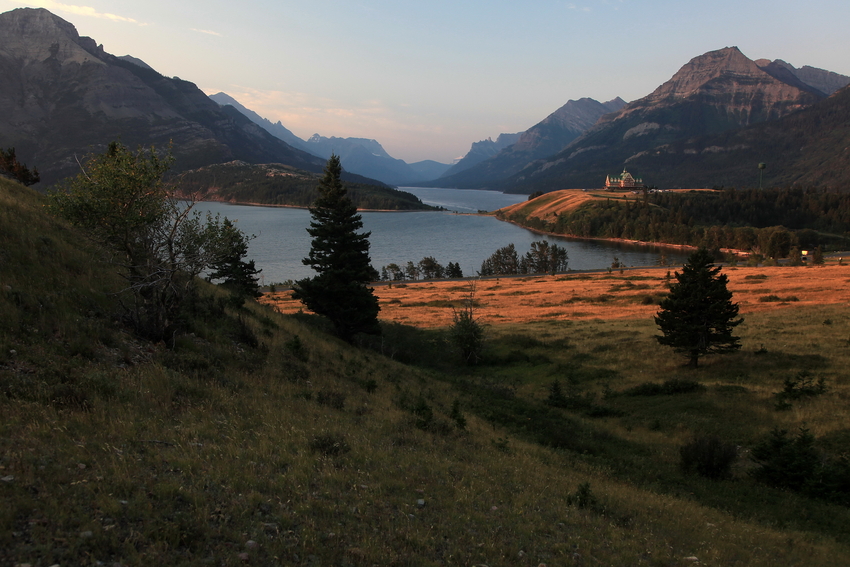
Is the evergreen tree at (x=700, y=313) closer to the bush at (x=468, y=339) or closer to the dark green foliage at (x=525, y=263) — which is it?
the bush at (x=468, y=339)

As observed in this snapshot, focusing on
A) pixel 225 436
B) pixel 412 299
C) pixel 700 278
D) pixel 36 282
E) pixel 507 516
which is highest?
pixel 700 278

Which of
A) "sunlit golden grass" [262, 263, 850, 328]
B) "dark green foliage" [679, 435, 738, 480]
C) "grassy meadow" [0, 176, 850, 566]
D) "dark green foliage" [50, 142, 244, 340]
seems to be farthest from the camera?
"sunlit golden grass" [262, 263, 850, 328]

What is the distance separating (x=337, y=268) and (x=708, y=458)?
26.3m

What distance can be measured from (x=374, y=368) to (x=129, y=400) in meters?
16.5

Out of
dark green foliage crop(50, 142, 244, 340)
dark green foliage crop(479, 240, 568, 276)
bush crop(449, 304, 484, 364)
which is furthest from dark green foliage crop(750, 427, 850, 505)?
dark green foliage crop(479, 240, 568, 276)

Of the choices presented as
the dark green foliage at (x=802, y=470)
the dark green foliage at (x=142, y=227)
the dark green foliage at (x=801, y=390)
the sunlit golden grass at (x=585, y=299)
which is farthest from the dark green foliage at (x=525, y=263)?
the dark green foliage at (x=142, y=227)

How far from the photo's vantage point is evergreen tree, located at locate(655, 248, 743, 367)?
26.5 meters

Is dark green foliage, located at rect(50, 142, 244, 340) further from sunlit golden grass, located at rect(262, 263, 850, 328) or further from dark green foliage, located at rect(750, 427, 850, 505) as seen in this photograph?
sunlit golden grass, located at rect(262, 263, 850, 328)

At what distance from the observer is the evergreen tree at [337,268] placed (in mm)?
34000

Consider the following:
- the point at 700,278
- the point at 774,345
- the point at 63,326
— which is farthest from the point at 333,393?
the point at 774,345

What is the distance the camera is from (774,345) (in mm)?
29062

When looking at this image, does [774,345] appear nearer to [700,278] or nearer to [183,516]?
[700,278]

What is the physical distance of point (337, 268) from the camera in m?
34.3

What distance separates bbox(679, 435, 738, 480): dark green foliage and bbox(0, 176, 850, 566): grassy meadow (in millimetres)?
455
